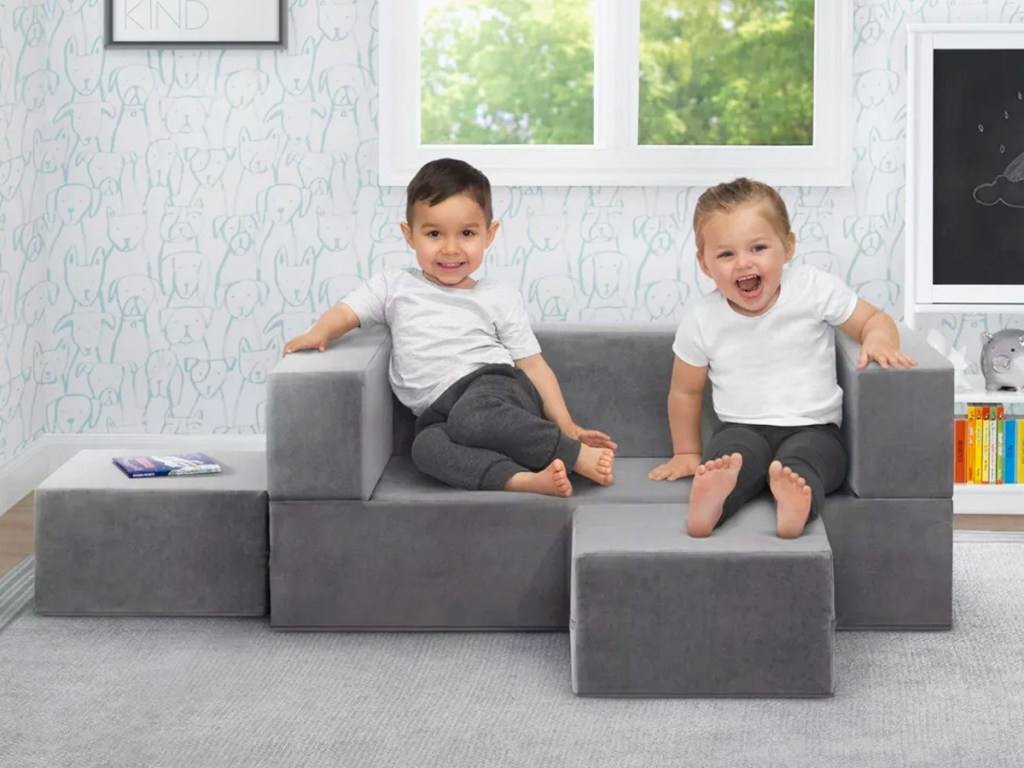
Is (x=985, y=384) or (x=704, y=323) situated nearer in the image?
(x=704, y=323)

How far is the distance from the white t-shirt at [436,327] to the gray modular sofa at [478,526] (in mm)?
246

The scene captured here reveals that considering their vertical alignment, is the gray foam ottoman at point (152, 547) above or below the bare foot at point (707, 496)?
below

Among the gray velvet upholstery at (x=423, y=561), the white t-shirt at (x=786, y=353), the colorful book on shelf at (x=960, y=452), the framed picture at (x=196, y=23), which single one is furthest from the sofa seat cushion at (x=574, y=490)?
the framed picture at (x=196, y=23)

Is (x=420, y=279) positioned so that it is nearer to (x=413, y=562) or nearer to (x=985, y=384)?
(x=413, y=562)

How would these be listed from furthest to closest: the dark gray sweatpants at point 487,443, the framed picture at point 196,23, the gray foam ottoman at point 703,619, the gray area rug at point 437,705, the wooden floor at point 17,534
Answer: the framed picture at point 196,23, the wooden floor at point 17,534, the dark gray sweatpants at point 487,443, the gray foam ottoman at point 703,619, the gray area rug at point 437,705

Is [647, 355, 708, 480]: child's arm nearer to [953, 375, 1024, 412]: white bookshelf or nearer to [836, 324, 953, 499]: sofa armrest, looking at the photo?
[836, 324, 953, 499]: sofa armrest

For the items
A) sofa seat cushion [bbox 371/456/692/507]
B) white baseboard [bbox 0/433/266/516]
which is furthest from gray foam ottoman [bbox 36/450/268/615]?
white baseboard [bbox 0/433/266/516]

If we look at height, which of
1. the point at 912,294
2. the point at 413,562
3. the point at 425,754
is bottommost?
the point at 425,754

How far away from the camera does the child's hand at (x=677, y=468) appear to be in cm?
313

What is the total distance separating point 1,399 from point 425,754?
2.09 m

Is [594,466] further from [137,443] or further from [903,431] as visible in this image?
[137,443]

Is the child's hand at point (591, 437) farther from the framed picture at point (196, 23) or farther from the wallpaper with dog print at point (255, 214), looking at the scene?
the framed picture at point (196, 23)

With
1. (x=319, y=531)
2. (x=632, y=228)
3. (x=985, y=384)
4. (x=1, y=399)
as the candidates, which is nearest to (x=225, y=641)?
(x=319, y=531)

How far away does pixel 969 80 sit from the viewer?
3.99 metres
